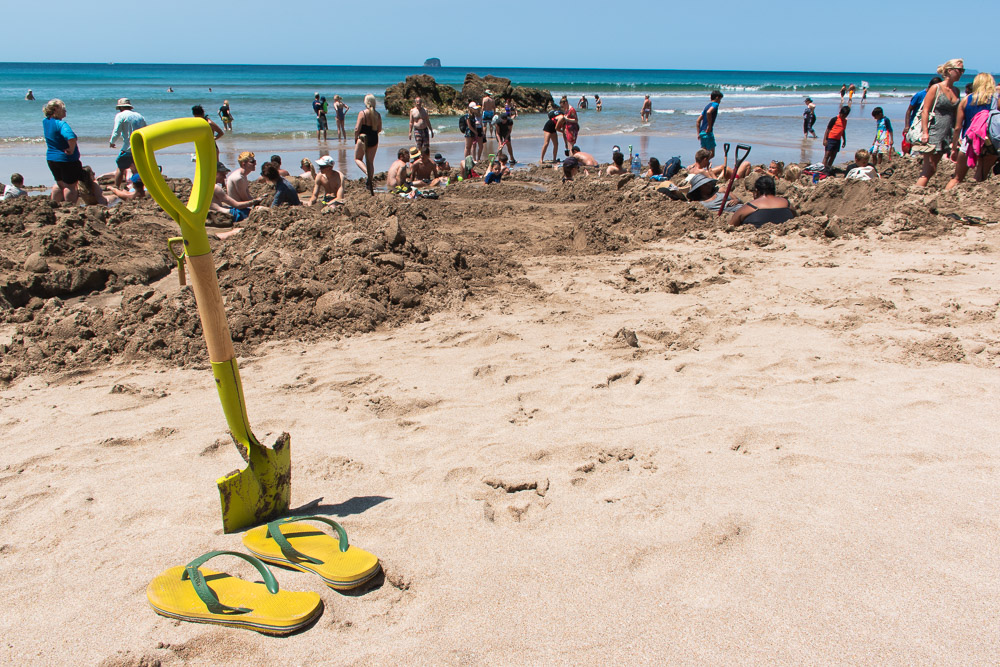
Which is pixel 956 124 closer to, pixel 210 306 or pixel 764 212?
pixel 764 212

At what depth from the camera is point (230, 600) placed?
194 cm

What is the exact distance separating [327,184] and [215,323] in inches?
297

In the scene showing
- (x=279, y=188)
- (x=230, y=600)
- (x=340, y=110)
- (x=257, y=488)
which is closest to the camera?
(x=230, y=600)

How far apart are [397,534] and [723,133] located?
73.6 ft

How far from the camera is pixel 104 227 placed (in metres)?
6.86

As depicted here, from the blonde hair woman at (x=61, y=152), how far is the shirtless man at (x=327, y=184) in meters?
2.93

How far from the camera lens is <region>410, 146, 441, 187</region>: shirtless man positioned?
11875mm

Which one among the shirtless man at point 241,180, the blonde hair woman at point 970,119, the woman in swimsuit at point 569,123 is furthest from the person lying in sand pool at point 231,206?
the blonde hair woman at point 970,119

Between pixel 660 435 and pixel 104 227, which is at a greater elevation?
pixel 104 227

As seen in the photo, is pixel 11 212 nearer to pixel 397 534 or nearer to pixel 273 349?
pixel 273 349

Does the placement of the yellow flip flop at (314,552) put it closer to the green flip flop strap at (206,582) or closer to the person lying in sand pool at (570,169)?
the green flip flop strap at (206,582)

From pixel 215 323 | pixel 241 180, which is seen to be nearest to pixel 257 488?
pixel 215 323

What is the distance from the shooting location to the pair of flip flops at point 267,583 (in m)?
1.87

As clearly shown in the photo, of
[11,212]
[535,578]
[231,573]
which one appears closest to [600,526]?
[535,578]
